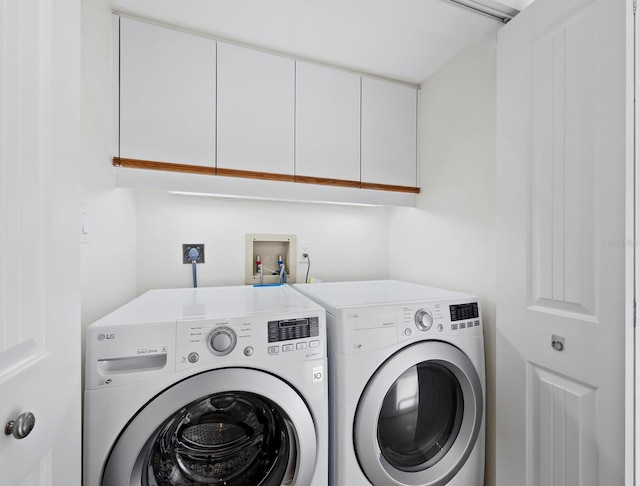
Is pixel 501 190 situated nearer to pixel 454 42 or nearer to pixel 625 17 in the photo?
pixel 625 17

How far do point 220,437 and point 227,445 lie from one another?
1.6 inches

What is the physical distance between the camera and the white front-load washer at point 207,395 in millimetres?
767

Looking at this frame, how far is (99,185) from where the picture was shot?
3.40ft

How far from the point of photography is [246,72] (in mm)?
1364

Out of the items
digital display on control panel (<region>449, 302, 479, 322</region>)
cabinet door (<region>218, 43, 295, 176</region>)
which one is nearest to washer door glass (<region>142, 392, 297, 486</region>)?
A: digital display on control panel (<region>449, 302, 479, 322</region>)

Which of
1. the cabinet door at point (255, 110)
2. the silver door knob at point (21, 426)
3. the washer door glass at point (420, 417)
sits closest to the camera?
the silver door knob at point (21, 426)

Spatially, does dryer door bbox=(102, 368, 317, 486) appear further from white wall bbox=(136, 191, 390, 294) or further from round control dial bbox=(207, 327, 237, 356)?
white wall bbox=(136, 191, 390, 294)

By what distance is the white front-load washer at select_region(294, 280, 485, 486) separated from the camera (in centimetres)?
99

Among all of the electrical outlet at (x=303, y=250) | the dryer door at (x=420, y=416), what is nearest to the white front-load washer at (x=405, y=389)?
the dryer door at (x=420, y=416)

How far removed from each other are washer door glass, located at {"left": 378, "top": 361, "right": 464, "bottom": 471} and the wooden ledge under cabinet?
920mm

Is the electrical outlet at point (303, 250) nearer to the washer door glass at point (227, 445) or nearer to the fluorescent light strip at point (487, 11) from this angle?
the washer door glass at point (227, 445)

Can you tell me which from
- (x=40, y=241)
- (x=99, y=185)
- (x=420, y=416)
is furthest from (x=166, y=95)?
(x=420, y=416)

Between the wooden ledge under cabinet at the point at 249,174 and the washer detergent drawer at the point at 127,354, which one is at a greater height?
the wooden ledge under cabinet at the point at 249,174

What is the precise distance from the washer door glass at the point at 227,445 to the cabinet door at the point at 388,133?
1.18 m
